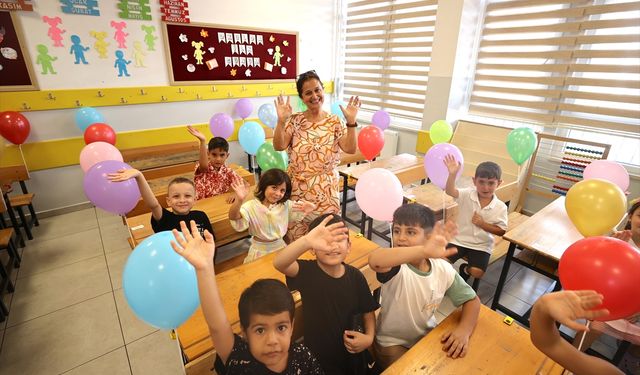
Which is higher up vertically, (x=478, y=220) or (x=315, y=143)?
(x=315, y=143)

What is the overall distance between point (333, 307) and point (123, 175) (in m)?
1.41

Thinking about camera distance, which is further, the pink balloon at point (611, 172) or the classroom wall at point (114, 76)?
the classroom wall at point (114, 76)

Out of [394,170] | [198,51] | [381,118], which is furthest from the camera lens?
[381,118]

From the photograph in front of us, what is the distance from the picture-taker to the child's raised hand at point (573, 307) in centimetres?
69

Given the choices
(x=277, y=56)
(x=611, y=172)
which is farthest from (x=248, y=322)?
(x=277, y=56)

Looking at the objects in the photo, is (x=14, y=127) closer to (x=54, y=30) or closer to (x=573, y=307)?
(x=54, y=30)

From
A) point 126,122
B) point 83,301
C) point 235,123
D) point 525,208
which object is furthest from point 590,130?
point 126,122

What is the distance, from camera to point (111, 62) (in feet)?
11.8

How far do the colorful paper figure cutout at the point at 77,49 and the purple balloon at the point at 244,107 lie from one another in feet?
6.18

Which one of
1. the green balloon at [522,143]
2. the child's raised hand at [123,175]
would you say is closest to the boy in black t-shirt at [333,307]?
the child's raised hand at [123,175]

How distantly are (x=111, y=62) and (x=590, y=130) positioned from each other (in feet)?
17.7

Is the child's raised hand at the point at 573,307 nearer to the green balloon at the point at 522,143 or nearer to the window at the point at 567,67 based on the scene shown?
the green balloon at the point at 522,143

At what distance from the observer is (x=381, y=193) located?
1.93 metres

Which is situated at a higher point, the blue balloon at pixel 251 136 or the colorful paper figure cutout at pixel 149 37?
the colorful paper figure cutout at pixel 149 37
